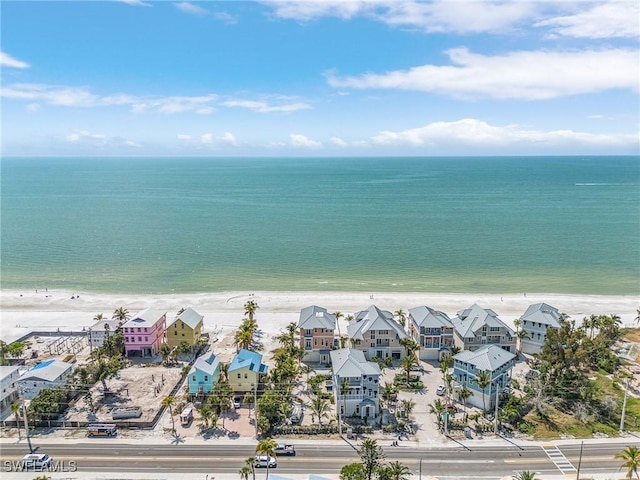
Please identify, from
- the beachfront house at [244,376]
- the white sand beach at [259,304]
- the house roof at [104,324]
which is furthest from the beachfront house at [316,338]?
the house roof at [104,324]

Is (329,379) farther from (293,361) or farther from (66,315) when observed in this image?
(66,315)

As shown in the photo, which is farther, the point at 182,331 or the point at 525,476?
the point at 182,331

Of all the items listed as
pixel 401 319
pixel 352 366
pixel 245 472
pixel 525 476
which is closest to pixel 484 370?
pixel 352 366

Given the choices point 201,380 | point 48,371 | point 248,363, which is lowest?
point 201,380

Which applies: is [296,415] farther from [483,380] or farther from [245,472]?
[483,380]

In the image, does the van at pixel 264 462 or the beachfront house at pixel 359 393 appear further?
the beachfront house at pixel 359 393

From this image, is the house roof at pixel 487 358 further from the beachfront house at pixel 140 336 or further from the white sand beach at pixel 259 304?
the beachfront house at pixel 140 336
